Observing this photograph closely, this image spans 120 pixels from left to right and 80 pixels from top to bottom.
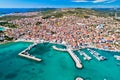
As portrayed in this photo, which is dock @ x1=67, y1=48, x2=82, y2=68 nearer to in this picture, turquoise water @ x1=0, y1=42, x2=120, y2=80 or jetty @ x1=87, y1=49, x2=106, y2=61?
turquoise water @ x1=0, y1=42, x2=120, y2=80

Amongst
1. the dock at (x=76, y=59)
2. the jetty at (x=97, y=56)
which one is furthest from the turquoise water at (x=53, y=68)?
the jetty at (x=97, y=56)

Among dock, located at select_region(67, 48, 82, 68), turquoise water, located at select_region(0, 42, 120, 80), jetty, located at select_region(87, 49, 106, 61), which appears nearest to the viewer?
turquoise water, located at select_region(0, 42, 120, 80)

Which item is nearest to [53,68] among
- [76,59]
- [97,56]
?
[76,59]

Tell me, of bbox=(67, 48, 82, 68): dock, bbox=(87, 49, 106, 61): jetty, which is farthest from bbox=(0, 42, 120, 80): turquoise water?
bbox=(87, 49, 106, 61): jetty

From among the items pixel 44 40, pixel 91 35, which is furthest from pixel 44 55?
pixel 91 35

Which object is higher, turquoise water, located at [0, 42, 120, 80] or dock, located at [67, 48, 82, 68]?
dock, located at [67, 48, 82, 68]

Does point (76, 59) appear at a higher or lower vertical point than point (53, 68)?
higher

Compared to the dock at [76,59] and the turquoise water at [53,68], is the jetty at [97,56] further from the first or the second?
the dock at [76,59]

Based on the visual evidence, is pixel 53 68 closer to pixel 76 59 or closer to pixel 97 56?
pixel 76 59

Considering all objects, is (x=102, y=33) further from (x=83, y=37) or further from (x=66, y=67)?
(x=66, y=67)
